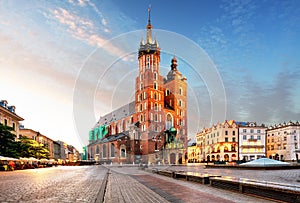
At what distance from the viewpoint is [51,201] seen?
994 centimetres

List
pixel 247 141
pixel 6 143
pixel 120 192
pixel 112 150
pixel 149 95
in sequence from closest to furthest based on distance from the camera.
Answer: pixel 120 192 < pixel 6 143 < pixel 247 141 < pixel 149 95 < pixel 112 150

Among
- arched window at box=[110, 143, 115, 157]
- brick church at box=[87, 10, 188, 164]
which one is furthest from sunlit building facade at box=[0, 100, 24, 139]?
arched window at box=[110, 143, 115, 157]

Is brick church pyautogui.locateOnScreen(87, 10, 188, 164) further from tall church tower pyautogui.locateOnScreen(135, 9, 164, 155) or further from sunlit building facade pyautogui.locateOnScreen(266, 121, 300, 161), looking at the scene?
sunlit building facade pyautogui.locateOnScreen(266, 121, 300, 161)

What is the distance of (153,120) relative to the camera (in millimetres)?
100125

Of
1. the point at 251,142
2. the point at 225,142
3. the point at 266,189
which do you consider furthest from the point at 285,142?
the point at 266,189

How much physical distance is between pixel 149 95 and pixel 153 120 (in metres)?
9.44

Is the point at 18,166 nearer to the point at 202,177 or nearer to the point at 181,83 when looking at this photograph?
the point at 202,177

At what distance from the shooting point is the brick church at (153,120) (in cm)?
9625

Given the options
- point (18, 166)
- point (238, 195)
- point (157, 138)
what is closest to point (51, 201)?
point (238, 195)

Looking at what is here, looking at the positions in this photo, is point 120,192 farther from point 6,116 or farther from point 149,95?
point 149,95

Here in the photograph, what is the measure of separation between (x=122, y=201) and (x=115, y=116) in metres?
125

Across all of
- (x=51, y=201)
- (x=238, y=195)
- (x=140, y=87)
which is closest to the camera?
(x=51, y=201)

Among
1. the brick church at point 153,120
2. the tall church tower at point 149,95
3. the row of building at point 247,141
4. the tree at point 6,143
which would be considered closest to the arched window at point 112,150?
the brick church at point 153,120

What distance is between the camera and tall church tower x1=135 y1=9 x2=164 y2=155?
324 feet
